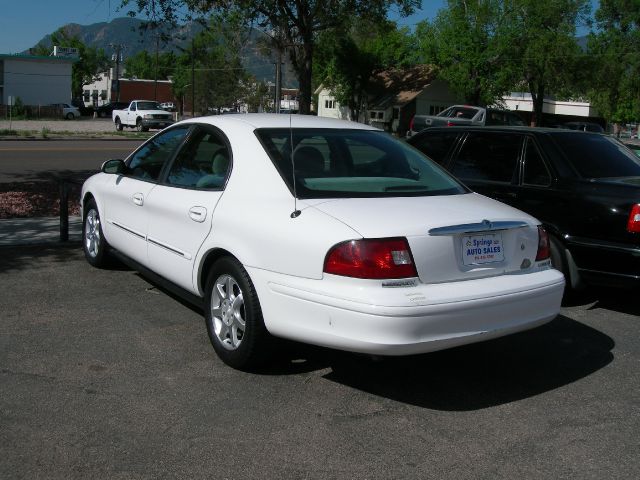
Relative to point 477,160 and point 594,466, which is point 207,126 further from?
point 594,466

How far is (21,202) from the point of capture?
11.3 metres

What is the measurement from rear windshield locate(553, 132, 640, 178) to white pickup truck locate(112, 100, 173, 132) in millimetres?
39802

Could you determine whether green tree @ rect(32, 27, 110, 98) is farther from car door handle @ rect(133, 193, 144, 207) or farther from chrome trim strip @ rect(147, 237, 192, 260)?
chrome trim strip @ rect(147, 237, 192, 260)

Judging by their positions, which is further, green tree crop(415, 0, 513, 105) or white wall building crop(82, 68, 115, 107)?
white wall building crop(82, 68, 115, 107)

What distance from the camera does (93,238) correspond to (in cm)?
724

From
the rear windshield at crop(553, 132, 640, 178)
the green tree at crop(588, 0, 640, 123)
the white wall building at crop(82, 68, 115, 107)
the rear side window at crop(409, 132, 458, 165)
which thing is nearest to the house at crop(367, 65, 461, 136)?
the green tree at crop(588, 0, 640, 123)

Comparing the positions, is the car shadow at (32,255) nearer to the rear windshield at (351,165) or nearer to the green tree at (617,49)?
the rear windshield at (351,165)

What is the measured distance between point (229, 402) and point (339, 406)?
0.63m

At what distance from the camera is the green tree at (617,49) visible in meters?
51.2

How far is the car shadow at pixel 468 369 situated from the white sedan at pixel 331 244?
1.34 ft

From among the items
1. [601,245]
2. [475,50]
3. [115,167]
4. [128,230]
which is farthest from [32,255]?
[475,50]

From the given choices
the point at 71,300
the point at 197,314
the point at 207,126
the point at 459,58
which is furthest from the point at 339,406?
the point at 459,58

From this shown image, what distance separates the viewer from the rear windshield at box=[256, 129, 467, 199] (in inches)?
182

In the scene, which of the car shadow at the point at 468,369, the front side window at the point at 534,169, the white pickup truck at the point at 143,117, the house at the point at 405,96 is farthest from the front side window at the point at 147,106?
the car shadow at the point at 468,369
